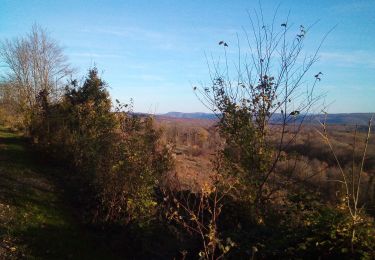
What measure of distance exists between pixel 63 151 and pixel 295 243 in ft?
46.0

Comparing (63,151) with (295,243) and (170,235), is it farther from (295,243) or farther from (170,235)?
(295,243)

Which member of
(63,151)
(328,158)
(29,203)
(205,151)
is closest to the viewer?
(29,203)

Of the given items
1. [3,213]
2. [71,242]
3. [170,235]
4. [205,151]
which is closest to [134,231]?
[170,235]

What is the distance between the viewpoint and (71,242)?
8.09 meters

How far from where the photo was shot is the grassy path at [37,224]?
7.36m

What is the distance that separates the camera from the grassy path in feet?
24.1

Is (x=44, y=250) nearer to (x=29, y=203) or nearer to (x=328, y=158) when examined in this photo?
(x=29, y=203)

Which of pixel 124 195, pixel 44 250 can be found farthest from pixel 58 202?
pixel 44 250

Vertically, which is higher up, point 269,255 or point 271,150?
point 271,150

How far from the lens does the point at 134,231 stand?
841cm

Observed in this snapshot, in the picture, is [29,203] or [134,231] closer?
[134,231]

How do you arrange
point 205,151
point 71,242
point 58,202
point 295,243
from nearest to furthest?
1. point 295,243
2. point 71,242
3. point 58,202
4. point 205,151

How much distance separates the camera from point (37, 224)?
8758 millimetres

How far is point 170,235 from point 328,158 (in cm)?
2176
